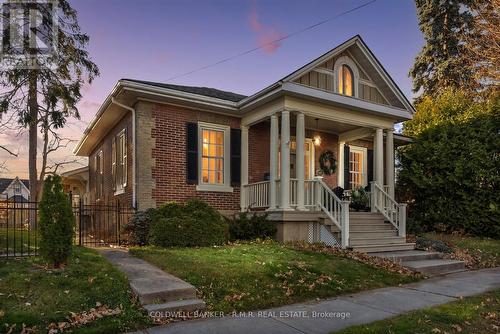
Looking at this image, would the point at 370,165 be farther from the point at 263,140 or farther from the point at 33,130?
the point at 33,130

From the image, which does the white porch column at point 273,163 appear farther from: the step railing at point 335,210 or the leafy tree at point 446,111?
the leafy tree at point 446,111

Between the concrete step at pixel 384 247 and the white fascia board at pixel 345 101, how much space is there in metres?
3.93

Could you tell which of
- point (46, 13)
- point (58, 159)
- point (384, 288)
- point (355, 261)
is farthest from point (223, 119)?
point (58, 159)

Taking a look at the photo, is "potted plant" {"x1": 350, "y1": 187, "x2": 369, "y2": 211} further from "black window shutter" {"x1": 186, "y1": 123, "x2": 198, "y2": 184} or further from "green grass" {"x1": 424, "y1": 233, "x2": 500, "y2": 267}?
"black window shutter" {"x1": 186, "y1": 123, "x2": 198, "y2": 184}

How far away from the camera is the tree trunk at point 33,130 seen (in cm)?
1462

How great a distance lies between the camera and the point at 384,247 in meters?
9.80

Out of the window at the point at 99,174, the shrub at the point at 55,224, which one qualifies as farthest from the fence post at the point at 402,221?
the window at the point at 99,174

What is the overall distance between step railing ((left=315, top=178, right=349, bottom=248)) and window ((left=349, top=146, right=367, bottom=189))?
440 centimetres

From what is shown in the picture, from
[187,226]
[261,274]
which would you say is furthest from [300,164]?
[261,274]

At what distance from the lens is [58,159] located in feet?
60.5

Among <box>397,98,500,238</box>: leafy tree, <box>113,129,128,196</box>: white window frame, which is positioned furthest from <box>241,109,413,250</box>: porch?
<box>113,129,128,196</box>: white window frame

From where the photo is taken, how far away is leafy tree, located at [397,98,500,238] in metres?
12.4

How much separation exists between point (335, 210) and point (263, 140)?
11.4 feet

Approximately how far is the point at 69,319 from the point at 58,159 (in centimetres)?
1575
